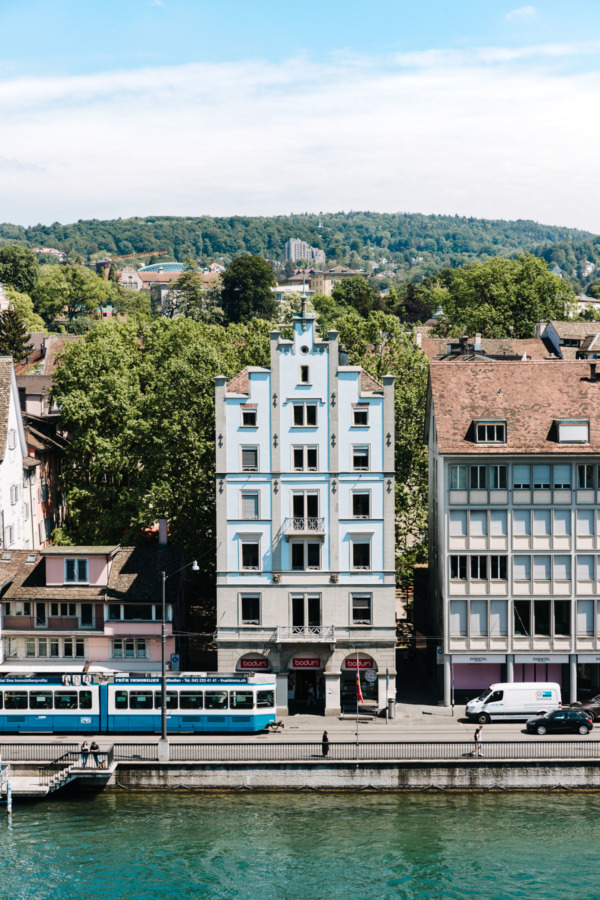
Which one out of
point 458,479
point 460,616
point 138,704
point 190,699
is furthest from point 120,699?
point 458,479

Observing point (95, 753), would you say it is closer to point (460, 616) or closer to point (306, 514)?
Result: point (306, 514)

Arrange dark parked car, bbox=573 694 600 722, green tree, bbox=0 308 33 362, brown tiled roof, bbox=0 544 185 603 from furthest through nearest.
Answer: green tree, bbox=0 308 33 362 → brown tiled roof, bbox=0 544 185 603 → dark parked car, bbox=573 694 600 722

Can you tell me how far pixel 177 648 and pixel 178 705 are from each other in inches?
295

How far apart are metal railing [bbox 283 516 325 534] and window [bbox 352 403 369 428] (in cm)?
578

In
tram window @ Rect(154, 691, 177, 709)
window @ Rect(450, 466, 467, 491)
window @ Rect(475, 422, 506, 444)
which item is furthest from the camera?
window @ Rect(450, 466, 467, 491)

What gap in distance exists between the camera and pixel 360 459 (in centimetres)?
6750

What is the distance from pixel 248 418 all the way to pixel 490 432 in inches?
555

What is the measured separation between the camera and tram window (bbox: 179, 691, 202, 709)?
63.5 metres

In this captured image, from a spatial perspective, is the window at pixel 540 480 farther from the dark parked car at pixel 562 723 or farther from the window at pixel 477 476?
the dark parked car at pixel 562 723

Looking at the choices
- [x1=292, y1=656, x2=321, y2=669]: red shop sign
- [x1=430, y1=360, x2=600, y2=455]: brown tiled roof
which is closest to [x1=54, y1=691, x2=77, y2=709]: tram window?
[x1=292, y1=656, x2=321, y2=669]: red shop sign

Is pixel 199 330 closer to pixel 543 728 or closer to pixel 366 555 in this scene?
pixel 366 555

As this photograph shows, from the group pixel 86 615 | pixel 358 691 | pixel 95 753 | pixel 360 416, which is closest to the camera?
pixel 95 753

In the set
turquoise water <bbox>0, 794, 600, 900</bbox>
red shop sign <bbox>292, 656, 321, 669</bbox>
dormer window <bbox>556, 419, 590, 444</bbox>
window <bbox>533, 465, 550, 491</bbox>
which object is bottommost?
turquoise water <bbox>0, 794, 600, 900</bbox>

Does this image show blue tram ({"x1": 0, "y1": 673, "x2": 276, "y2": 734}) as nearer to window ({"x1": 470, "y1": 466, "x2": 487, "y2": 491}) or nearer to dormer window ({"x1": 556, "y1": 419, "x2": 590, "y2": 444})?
window ({"x1": 470, "y1": 466, "x2": 487, "y2": 491})
